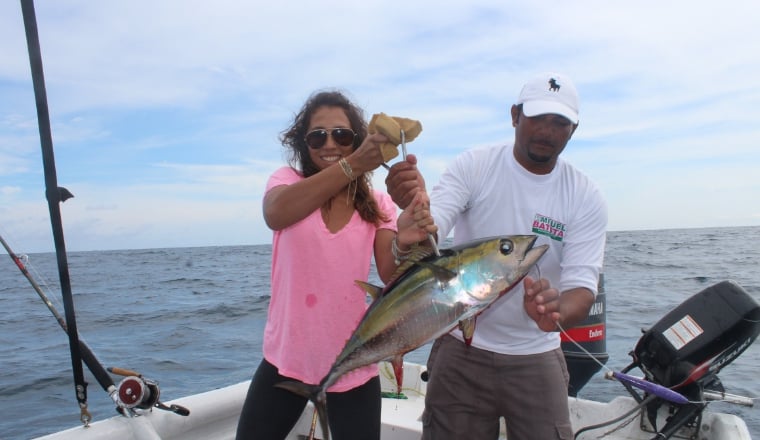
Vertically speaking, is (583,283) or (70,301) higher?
(583,283)

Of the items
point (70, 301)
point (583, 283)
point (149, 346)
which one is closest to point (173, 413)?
point (70, 301)

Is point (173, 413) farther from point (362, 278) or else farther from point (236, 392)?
point (362, 278)

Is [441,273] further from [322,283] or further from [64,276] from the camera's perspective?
[64,276]

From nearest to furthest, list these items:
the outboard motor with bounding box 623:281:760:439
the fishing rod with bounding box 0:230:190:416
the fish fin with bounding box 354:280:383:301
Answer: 1. the fish fin with bounding box 354:280:383:301
2. the fishing rod with bounding box 0:230:190:416
3. the outboard motor with bounding box 623:281:760:439

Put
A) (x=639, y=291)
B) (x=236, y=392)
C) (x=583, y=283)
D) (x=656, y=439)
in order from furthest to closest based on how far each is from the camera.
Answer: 1. (x=639, y=291)
2. (x=236, y=392)
3. (x=656, y=439)
4. (x=583, y=283)

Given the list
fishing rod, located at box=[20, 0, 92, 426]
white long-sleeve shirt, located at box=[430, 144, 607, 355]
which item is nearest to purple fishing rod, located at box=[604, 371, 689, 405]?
white long-sleeve shirt, located at box=[430, 144, 607, 355]

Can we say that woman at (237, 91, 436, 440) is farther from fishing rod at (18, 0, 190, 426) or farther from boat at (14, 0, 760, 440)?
fishing rod at (18, 0, 190, 426)

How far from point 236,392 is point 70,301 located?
1.60 metres

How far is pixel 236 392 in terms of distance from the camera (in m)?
4.28

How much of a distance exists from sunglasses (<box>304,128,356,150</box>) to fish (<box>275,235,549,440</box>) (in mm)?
782

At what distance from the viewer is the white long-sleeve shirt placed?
118 inches

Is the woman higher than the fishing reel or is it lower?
higher

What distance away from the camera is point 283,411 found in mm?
2697

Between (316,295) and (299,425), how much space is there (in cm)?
236
